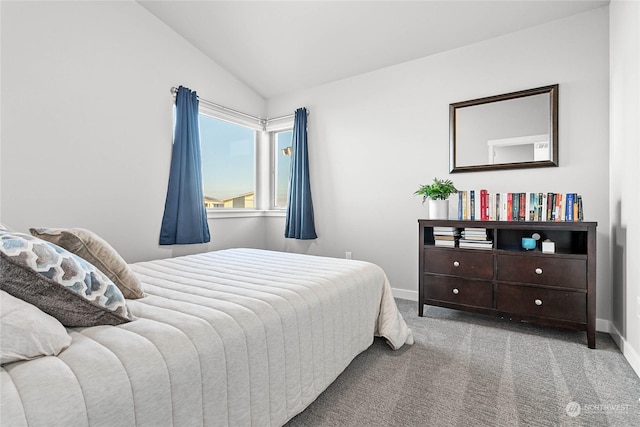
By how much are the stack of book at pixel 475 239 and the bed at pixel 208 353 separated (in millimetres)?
1040

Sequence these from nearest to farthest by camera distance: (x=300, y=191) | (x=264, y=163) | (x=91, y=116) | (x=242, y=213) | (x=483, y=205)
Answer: (x=91, y=116), (x=483, y=205), (x=300, y=191), (x=242, y=213), (x=264, y=163)

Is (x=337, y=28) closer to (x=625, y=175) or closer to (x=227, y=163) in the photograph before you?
(x=227, y=163)

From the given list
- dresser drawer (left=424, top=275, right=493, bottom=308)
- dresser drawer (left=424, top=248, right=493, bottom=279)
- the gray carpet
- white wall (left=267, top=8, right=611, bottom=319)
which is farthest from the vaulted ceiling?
the gray carpet

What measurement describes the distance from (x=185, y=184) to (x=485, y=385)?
290 centimetres

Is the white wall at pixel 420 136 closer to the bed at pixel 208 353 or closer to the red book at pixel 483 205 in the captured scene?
the red book at pixel 483 205

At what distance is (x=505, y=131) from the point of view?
2.72 m

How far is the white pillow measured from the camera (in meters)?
0.68

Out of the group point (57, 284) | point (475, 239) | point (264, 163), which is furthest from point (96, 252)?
point (264, 163)

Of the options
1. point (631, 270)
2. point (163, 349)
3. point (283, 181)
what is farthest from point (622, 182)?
point (283, 181)

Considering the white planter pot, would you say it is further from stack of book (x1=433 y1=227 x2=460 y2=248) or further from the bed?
the bed

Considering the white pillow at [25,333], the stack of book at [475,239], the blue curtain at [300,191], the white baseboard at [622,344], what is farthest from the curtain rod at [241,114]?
the white baseboard at [622,344]

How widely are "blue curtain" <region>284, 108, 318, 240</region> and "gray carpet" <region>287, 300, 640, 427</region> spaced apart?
1.86 meters

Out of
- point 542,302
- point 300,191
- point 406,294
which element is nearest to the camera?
point 542,302

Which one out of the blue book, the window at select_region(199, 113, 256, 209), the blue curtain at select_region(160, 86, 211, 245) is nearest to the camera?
the blue book
